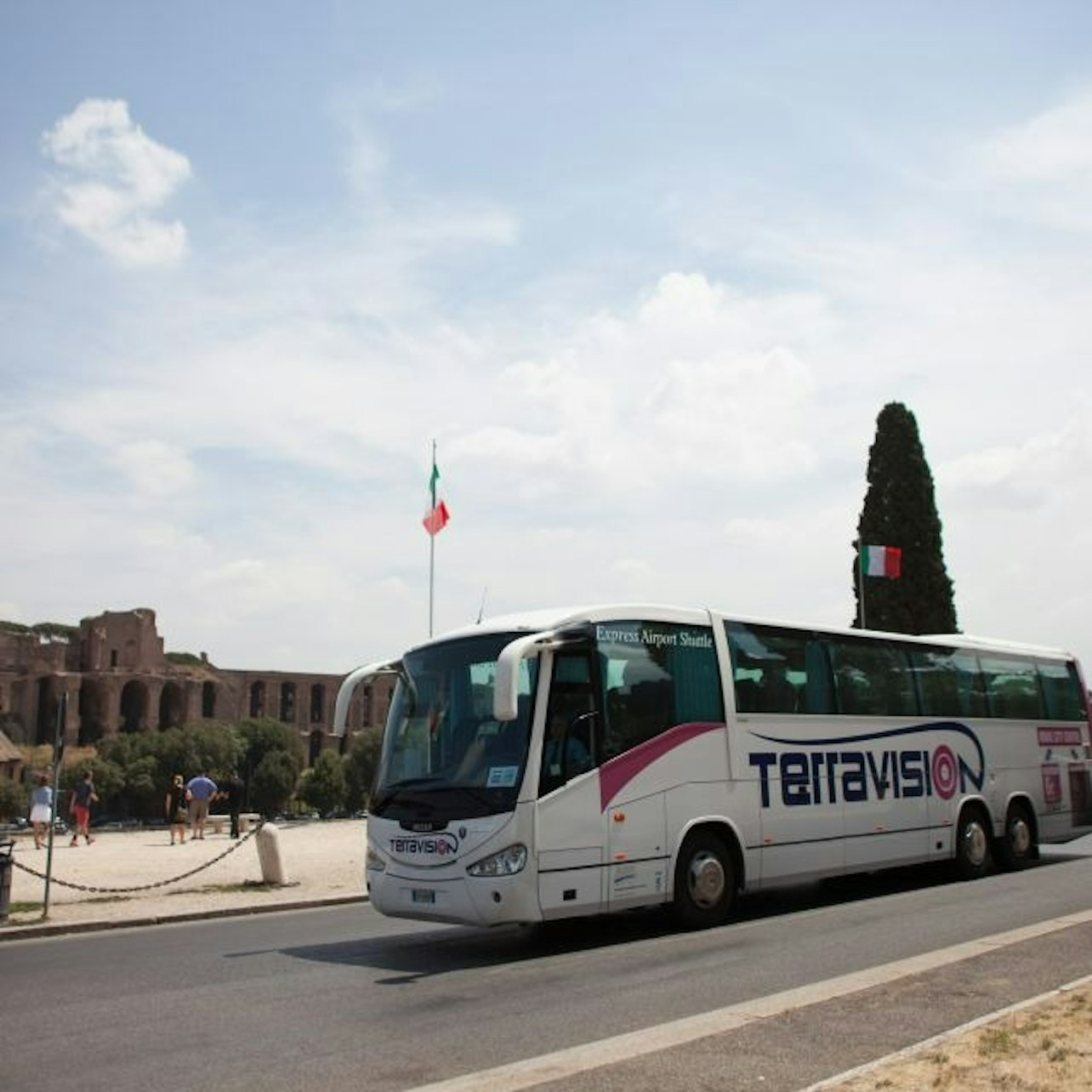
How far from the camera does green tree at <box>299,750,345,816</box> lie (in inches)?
3969

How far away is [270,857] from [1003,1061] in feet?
42.7

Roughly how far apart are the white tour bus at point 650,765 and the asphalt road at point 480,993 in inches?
24.2

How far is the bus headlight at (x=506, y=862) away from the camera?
34.6 feet

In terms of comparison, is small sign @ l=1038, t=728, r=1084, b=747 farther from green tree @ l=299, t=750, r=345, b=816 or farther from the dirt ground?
green tree @ l=299, t=750, r=345, b=816

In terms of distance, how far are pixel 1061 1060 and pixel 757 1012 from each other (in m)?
2.10

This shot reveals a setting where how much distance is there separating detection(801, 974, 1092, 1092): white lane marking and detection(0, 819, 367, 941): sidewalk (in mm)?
10122

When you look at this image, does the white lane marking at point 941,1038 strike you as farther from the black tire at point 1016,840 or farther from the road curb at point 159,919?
the road curb at point 159,919

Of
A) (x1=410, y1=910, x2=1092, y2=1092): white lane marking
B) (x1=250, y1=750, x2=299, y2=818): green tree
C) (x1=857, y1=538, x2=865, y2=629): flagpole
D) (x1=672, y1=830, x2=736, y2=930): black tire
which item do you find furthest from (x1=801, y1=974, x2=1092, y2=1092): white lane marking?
(x1=250, y1=750, x2=299, y2=818): green tree

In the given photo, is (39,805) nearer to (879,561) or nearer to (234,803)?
(234,803)

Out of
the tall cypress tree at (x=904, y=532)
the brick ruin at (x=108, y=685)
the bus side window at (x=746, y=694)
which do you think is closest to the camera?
the bus side window at (x=746, y=694)

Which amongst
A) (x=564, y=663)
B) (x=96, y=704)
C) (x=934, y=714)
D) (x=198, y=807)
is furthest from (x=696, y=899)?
(x=96, y=704)

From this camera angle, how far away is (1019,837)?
17.4m

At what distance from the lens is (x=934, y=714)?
16031 millimetres

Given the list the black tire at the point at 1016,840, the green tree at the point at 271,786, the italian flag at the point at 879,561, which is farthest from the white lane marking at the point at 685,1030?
the green tree at the point at 271,786
